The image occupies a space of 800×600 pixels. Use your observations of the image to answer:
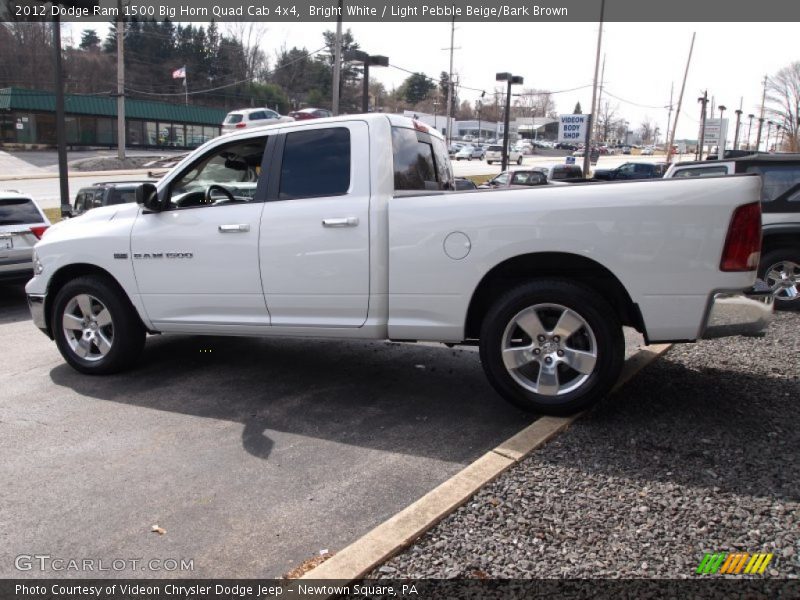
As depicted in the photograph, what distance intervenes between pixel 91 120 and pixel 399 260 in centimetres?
5729

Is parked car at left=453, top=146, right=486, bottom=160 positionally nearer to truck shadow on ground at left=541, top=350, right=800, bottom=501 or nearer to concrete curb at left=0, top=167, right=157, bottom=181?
concrete curb at left=0, top=167, right=157, bottom=181

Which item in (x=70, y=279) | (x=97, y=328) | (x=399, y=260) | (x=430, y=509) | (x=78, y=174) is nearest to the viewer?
(x=430, y=509)

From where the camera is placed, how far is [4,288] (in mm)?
10453

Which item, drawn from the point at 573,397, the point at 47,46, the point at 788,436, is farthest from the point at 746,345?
the point at 47,46

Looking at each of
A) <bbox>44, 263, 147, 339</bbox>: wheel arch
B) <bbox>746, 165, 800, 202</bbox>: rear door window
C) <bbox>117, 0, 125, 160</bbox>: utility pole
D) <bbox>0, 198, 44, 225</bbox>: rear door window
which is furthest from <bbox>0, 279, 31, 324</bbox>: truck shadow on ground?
<bbox>117, 0, 125, 160</bbox>: utility pole

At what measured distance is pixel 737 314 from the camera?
3.97 m

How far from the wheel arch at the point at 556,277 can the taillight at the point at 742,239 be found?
605 millimetres

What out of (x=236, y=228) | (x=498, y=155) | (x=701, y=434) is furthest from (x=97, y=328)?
(x=498, y=155)

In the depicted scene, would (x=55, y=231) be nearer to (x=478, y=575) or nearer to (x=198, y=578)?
(x=198, y=578)

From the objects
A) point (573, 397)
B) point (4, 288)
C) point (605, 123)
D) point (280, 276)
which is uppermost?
point (605, 123)

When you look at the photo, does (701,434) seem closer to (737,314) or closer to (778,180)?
(737,314)

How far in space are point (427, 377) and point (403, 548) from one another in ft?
9.30

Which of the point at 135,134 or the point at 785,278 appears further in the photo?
the point at 135,134

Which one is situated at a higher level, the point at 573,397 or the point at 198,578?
the point at 573,397
